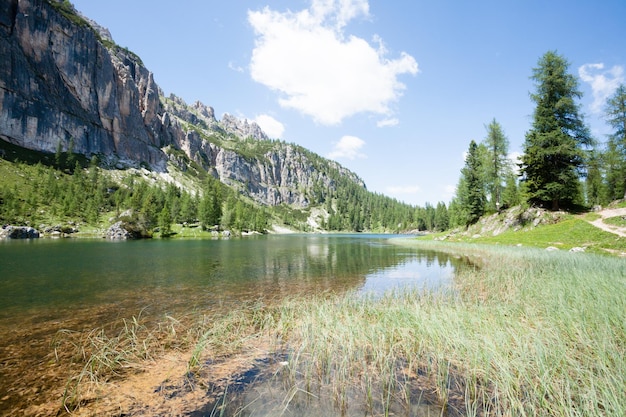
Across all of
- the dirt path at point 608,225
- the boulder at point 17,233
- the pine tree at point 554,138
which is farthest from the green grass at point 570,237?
the boulder at point 17,233

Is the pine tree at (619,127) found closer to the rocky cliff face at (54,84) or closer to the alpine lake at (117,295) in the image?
the alpine lake at (117,295)

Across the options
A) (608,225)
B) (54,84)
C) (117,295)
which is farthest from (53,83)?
(608,225)

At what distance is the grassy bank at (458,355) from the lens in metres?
5.21

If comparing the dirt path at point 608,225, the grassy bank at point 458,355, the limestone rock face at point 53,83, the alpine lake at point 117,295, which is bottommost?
the alpine lake at point 117,295

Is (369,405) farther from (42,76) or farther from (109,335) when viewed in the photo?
(42,76)

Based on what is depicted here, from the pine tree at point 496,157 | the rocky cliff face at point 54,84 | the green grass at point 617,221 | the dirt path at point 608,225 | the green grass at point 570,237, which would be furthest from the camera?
the rocky cliff face at point 54,84

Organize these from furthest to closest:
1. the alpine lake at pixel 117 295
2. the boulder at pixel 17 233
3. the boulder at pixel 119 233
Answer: the boulder at pixel 119 233
the boulder at pixel 17 233
the alpine lake at pixel 117 295

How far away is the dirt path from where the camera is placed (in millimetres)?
28934

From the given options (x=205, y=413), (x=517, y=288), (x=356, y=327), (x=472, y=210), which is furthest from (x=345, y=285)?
(x=472, y=210)

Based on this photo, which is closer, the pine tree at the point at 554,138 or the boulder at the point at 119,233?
the pine tree at the point at 554,138

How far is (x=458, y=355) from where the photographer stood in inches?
284

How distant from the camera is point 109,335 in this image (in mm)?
10328

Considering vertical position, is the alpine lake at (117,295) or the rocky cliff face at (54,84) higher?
the rocky cliff face at (54,84)

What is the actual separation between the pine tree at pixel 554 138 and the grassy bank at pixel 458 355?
38.7 m
